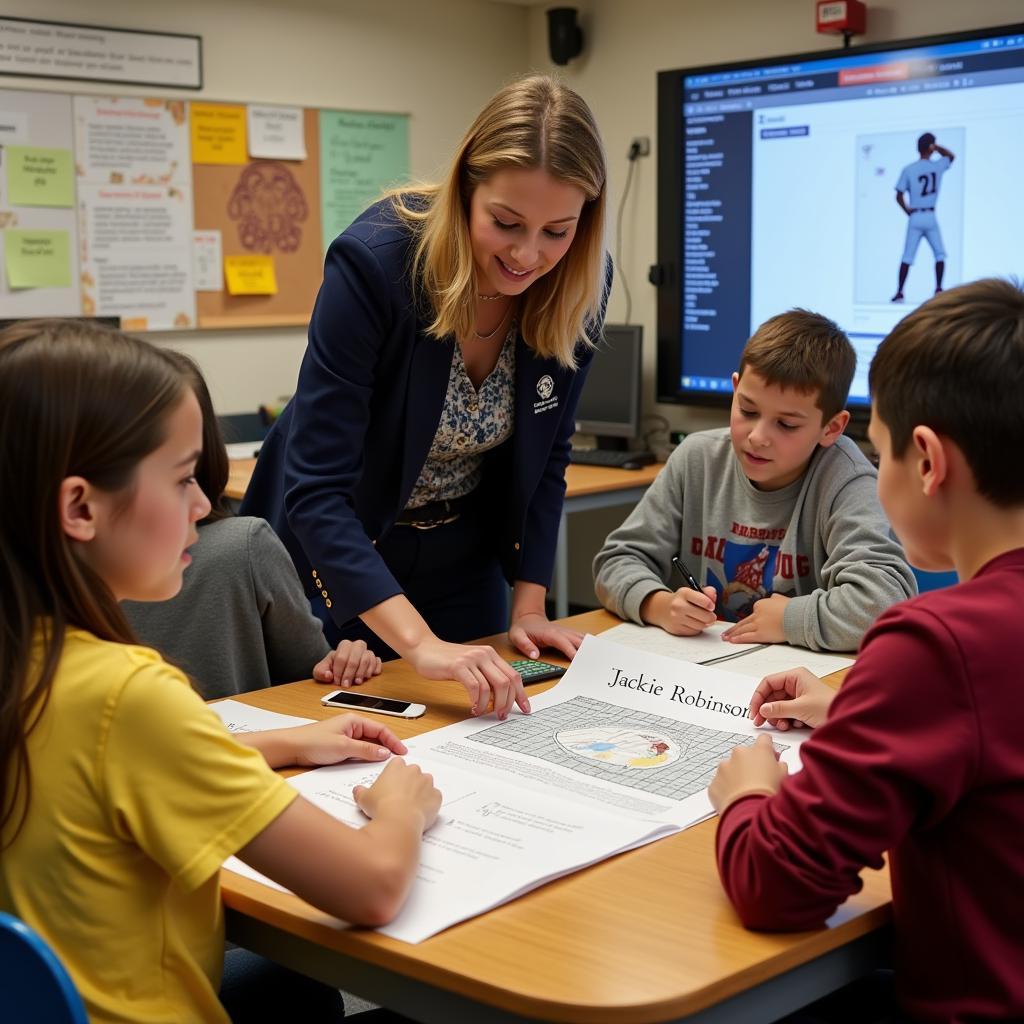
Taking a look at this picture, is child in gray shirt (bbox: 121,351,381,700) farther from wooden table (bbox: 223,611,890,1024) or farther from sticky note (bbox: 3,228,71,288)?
sticky note (bbox: 3,228,71,288)

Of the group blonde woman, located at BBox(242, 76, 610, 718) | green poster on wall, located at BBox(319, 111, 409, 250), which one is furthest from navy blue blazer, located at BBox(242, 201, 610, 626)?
green poster on wall, located at BBox(319, 111, 409, 250)

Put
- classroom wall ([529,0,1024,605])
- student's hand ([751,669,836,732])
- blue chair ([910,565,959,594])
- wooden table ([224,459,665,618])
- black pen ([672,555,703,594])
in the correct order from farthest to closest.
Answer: classroom wall ([529,0,1024,605]) < wooden table ([224,459,665,618]) < blue chair ([910,565,959,594]) < black pen ([672,555,703,594]) < student's hand ([751,669,836,732])

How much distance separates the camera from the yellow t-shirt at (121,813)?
0.96 metres

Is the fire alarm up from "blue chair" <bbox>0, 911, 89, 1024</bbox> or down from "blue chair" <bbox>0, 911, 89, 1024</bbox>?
up

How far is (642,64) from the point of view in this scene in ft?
14.1

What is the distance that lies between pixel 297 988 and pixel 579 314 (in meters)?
0.98

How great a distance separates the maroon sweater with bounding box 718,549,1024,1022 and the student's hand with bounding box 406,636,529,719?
0.50 m

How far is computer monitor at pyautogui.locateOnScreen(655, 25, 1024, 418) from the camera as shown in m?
3.39

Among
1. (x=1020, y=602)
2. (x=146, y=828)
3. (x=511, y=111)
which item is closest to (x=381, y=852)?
(x=146, y=828)

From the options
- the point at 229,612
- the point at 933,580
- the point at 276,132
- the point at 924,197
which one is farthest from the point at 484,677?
the point at 276,132

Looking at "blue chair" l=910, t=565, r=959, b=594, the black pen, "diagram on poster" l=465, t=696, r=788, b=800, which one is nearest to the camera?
"diagram on poster" l=465, t=696, r=788, b=800

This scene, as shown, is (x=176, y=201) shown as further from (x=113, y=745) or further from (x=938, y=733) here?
(x=938, y=733)

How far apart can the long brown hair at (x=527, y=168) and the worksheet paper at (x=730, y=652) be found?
418 millimetres

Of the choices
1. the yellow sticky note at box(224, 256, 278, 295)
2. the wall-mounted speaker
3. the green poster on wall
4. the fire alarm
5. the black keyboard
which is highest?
the wall-mounted speaker
